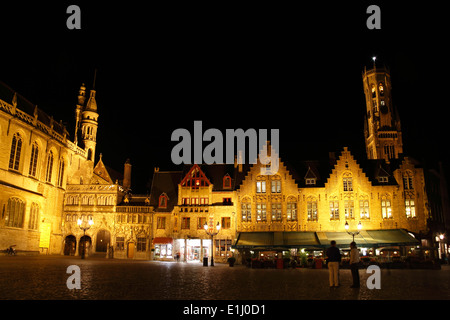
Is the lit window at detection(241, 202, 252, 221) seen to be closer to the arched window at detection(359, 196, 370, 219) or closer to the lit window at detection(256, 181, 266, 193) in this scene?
the lit window at detection(256, 181, 266, 193)

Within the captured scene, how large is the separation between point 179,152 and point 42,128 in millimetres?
18761

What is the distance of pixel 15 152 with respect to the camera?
44281mm

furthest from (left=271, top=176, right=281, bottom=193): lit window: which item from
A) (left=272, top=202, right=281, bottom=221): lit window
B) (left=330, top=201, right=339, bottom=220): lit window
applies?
(left=330, top=201, right=339, bottom=220): lit window

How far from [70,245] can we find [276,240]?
94.1 feet

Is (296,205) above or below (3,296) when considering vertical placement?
above

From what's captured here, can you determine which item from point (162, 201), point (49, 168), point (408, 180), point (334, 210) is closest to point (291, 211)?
point (334, 210)

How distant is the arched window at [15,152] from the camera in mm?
43772

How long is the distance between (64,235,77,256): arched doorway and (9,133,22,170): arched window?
11.9 metres

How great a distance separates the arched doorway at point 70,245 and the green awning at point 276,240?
24.2 meters

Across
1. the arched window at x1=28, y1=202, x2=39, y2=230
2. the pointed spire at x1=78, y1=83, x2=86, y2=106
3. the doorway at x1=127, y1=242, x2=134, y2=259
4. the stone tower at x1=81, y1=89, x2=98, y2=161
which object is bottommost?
the doorway at x1=127, y1=242, x2=134, y2=259

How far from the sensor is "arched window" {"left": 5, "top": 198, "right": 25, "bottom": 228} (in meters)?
41.8

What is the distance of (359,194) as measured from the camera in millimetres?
41469

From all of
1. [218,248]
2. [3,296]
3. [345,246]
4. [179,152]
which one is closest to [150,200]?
[179,152]
